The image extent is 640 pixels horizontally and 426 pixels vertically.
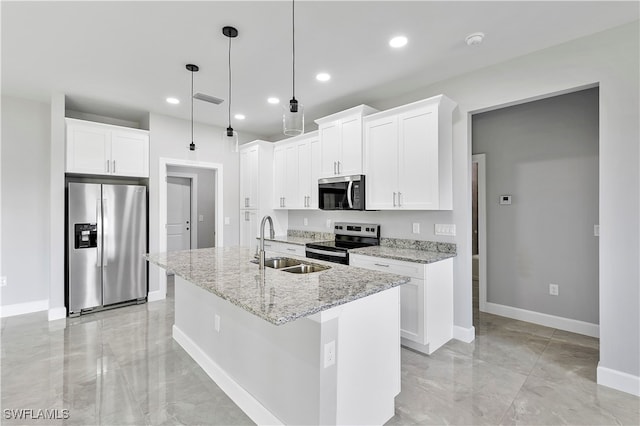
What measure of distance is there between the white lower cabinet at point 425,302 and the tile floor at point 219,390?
139mm

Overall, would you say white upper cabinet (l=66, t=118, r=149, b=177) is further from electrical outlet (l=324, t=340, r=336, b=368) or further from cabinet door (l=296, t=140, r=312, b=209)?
electrical outlet (l=324, t=340, r=336, b=368)

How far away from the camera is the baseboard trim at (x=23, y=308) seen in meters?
3.90

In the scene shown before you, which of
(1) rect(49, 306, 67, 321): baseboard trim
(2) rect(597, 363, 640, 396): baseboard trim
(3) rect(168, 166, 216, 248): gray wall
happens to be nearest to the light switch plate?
(2) rect(597, 363, 640, 396): baseboard trim

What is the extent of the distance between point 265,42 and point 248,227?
322cm

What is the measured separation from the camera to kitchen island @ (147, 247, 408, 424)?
1546 mm

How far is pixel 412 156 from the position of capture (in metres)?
3.23

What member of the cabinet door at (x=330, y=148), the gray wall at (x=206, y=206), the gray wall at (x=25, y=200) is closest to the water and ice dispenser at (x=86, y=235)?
the gray wall at (x=25, y=200)

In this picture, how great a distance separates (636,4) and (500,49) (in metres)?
0.83

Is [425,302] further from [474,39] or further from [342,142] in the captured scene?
[474,39]

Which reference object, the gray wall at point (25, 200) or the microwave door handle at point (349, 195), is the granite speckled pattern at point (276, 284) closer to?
the microwave door handle at point (349, 195)

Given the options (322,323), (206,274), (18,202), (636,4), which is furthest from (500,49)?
(18,202)

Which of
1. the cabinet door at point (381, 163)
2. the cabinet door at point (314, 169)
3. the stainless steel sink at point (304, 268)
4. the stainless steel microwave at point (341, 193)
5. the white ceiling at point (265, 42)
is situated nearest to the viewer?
the white ceiling at point (265, 42)

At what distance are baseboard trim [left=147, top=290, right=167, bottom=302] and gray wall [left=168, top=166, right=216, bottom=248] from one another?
7.07 ft

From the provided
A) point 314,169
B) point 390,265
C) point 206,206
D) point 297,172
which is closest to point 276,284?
point 390,265
